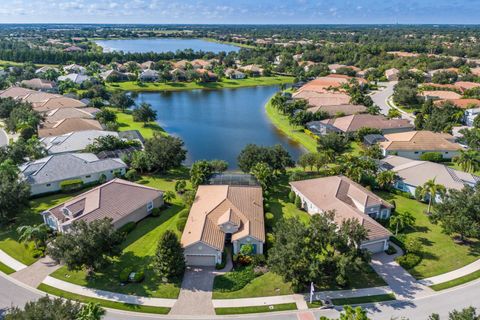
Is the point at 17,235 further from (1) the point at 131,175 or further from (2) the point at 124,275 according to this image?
(1) the point at 131,175

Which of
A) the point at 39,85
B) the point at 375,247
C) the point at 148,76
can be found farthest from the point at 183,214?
the point at 148,76

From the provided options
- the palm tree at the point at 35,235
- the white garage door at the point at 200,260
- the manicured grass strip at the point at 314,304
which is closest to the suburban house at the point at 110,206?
the palm tree at the point at 35,235

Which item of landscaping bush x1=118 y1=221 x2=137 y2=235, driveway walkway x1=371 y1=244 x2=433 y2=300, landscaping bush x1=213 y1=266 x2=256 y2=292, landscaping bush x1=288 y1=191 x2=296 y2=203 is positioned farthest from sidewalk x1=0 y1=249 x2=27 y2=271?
driveway walkway x1=371 y1=244 x2=433 y2=300

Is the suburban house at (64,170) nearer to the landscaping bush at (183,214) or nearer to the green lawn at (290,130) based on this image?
the landscaping bush at (183,214)

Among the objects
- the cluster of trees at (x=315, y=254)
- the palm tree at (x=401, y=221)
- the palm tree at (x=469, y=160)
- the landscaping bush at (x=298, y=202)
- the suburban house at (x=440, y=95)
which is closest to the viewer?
the cluster of trees at (x=315, y=254)

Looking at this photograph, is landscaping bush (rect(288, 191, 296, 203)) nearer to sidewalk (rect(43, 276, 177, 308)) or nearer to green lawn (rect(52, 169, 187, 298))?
green lawn (rect(52, 169, 187, 298))

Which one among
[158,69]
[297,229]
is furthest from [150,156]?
[158,69]

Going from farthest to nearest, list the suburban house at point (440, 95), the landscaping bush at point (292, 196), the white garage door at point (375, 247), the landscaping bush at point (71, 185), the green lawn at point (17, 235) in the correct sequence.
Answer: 1. the suburban house at point (440, 95)
2. the landscaping bush at point (71, 185)
3. the landscaping bush at point (292, 196)
4. the white garage door at point (375, 247)
5. the green lawn at point (17, 235)

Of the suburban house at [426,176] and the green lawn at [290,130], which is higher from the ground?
the suburban house at [426,176]
